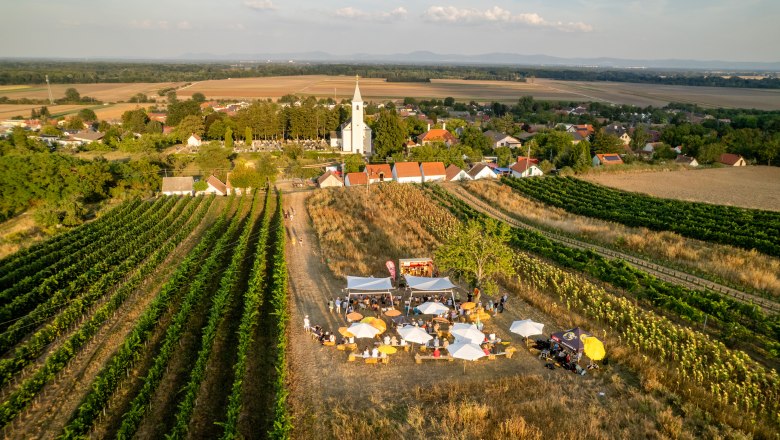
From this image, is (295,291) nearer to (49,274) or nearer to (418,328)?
(418,328)

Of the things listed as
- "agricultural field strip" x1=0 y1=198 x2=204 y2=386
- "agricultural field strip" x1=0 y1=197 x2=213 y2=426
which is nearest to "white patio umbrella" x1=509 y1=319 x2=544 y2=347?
"agricultural field strip" x1=0 y1=197 x2=213 y2=426

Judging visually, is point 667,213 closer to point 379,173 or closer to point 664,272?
point 664,272

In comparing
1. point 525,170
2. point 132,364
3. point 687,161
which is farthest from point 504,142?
point 132,364

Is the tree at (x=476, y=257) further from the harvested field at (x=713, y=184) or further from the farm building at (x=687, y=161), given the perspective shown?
the farm building at (x=687, y=161)

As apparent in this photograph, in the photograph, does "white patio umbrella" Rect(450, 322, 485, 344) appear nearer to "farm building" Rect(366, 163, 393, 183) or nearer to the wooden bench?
the wooden bench


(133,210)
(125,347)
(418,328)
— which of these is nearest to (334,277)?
(418,328)
